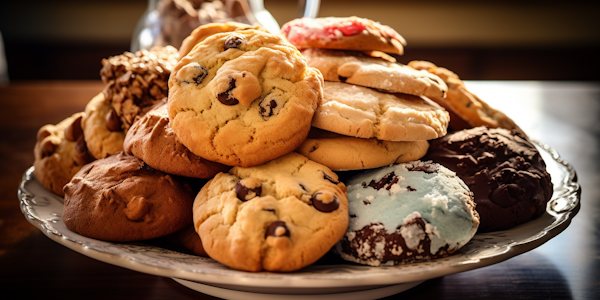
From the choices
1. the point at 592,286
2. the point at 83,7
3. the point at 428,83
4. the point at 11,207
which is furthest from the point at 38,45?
the point at 592,286

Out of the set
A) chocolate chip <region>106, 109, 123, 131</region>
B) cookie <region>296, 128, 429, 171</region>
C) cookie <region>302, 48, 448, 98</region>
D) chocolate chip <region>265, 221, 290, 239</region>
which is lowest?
→ chocolate chip <region>106, 109, 123, 131</region>

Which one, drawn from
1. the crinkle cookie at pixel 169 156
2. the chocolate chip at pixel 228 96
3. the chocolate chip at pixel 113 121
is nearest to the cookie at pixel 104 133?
the chocolate chip at pixel 113 121

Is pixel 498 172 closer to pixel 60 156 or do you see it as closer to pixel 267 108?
pixel 267 108

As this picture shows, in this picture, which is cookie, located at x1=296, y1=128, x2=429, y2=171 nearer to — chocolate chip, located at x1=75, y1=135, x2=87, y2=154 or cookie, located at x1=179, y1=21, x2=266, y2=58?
cookie, located at x1=179, y1=21, x2=266, y2=58

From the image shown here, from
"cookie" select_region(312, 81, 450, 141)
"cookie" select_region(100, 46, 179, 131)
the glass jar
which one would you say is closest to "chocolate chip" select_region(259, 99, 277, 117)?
"cookie" select_region(312, 81, 450, 141)

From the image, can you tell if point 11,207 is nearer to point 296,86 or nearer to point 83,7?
point 296,86

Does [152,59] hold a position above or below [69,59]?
above
